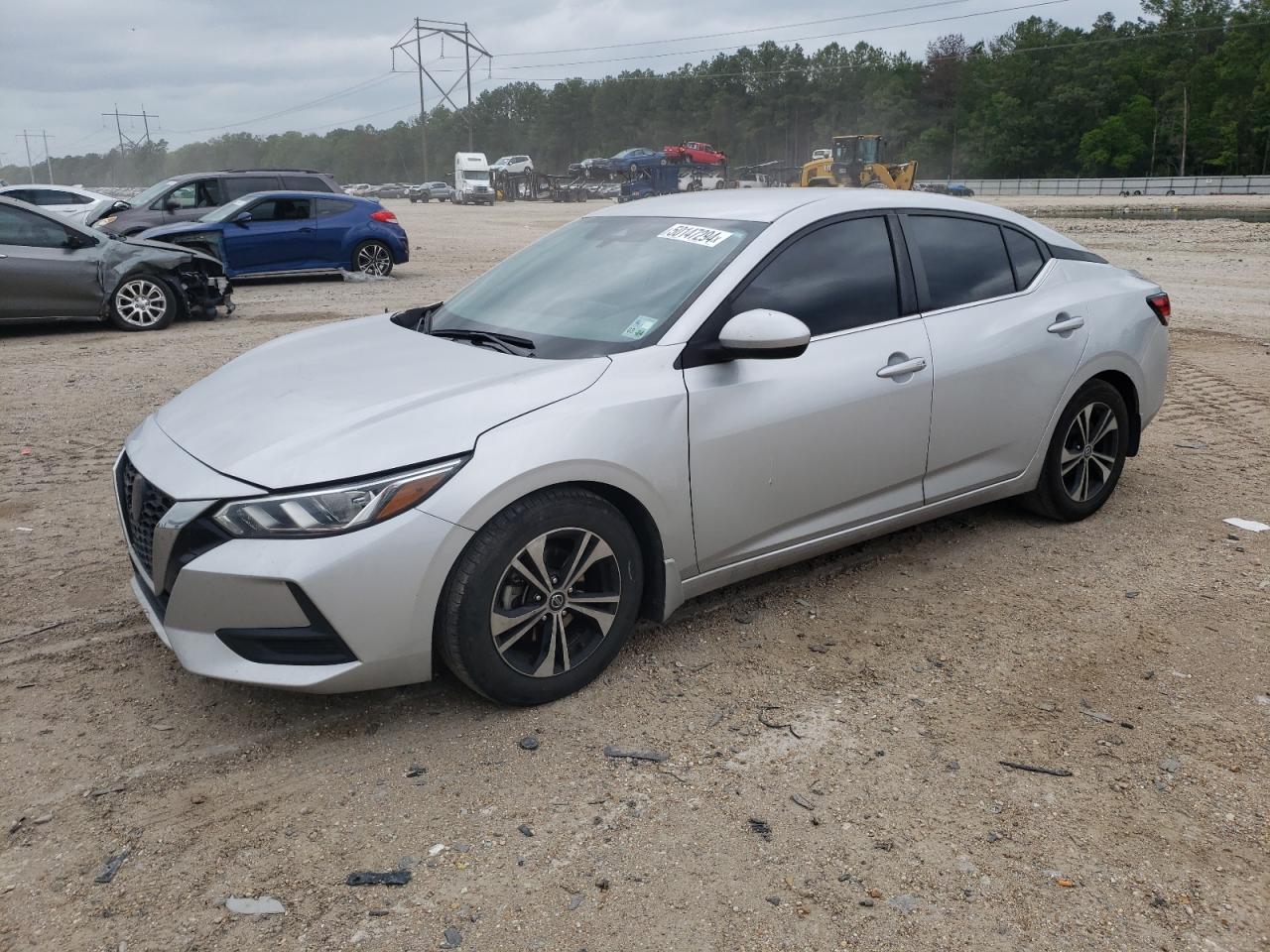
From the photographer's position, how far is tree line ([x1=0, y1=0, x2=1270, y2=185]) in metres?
81.4

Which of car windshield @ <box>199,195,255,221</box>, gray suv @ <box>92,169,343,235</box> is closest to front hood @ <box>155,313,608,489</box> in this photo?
car windshield @ <box>199,195,255,221</box>

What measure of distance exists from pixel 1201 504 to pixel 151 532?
510 cm

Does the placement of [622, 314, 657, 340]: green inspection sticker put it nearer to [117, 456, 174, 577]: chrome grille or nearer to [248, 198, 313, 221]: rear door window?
[117, 456, 174, 577]: chrome grille

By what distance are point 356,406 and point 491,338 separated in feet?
2.45

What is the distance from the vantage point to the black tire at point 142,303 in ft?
37.8

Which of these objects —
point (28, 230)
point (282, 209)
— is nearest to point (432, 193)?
point (282, 209)

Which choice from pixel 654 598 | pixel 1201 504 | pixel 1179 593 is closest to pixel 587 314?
pixel 654 598

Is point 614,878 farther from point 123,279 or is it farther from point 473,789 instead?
point 123,279

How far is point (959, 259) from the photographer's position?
15.5 feet

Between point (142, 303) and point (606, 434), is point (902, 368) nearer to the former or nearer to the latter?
point (606, 434)

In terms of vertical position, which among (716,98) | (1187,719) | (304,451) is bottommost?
(1187,719)

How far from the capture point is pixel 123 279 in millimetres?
11469

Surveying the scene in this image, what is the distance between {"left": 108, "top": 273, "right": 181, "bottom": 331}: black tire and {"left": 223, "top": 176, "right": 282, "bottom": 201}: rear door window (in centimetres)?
583

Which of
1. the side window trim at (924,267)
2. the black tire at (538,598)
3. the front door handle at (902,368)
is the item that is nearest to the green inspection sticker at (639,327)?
the black tire at (538,598)
